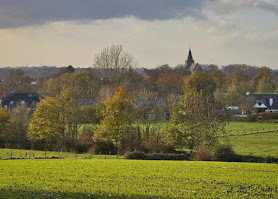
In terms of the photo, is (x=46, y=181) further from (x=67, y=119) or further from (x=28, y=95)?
(x=28, y=95)

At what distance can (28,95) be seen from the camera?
4252 inches

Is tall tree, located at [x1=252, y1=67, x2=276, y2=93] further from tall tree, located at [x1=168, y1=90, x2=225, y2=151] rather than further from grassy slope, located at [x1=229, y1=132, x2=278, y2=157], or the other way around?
tall tree, located at [x1=168, y1=90, x2=225, y2=151]

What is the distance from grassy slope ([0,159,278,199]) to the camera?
55.5ft

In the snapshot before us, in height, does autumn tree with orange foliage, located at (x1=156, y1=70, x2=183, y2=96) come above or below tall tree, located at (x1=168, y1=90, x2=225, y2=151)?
above

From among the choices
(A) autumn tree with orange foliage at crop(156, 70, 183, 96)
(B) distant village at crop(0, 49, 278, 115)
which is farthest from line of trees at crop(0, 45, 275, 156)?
(A) autumn tree with orange foliage at crop(156, 70, 183, 96)

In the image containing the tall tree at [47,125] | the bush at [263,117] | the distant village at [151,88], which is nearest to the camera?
the tall tree at [47,125]

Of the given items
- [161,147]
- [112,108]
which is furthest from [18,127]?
Result: [161,147]

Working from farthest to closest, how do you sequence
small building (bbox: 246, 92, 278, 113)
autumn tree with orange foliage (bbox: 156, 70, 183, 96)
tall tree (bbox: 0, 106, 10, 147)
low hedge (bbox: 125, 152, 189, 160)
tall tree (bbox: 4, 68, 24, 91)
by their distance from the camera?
1. tall tree (bbox: 4, 68, 24, 91)
2. autumn tree with orange foliage (bbox: 156, 70, 183, 96)
3. small building (bbox: 246, 92, 278, 113)
4. tall tree (bbox: 0, 106, 10, 147)
5. low hedge (bbox: 125, 152, 189, 160)

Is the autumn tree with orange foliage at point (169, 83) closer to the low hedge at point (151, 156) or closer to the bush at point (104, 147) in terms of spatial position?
the bush at point (104, 147)

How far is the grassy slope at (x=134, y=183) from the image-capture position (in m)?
16.9

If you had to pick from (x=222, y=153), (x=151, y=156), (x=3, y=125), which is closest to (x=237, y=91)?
(x=3, y=125)

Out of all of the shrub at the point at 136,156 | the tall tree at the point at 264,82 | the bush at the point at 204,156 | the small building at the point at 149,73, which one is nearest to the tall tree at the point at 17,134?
the shrub at the point at 136,156

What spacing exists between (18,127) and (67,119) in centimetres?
667

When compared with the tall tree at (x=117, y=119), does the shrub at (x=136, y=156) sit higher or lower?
lower
